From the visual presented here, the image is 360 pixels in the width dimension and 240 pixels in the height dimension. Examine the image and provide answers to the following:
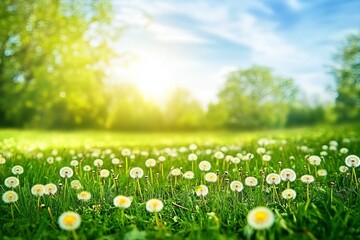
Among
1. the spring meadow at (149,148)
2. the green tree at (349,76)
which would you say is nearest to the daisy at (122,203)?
the spring meadow at (149,148)

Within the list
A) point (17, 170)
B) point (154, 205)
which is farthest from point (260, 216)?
point (17, 170)

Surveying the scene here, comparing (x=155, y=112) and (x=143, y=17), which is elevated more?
(x=143, y=17)

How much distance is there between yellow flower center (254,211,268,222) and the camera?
1.79m

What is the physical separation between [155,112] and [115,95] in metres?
6.73

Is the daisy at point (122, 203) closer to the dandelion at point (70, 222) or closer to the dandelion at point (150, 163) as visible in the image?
the dandelion at point (70, 222)

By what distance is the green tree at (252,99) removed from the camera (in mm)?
41750

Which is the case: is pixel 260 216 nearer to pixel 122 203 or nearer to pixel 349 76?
pixel 122 203

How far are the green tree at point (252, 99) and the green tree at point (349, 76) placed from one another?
809 centimetres

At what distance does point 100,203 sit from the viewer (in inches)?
116

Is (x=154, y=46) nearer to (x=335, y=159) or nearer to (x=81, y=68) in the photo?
(x=81, y=68)

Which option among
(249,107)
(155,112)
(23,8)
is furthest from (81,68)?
(249,107)

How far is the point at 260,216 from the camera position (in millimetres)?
1811

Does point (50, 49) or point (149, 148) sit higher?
point (50, 49)

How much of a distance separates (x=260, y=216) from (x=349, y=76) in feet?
113
